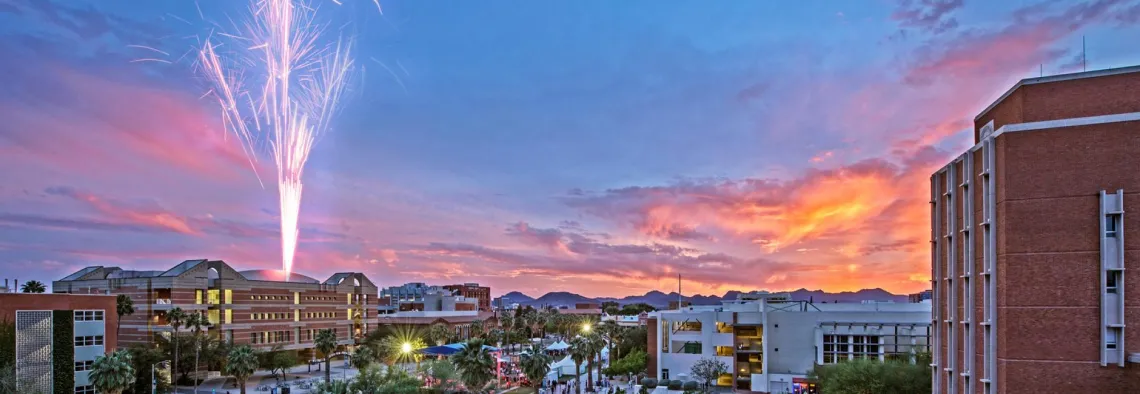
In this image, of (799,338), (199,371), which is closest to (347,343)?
(199,371)

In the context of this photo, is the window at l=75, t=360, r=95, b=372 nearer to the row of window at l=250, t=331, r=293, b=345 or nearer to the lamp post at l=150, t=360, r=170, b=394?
the lamp post at l=150, t=360, r=170, b=394

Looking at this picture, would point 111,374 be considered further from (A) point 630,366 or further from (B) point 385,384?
(A) point 630,366

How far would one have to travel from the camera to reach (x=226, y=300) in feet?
285

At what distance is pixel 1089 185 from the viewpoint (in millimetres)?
24484

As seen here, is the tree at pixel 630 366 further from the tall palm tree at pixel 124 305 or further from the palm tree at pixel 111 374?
the tall palm tree at pixel 124 305

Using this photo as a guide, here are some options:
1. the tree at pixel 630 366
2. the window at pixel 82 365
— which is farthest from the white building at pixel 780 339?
the window at pixel 82 365

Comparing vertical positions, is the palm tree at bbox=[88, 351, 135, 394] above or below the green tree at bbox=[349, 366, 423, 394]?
above

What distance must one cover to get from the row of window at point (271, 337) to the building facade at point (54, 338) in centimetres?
3511

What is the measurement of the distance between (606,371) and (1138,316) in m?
62.6

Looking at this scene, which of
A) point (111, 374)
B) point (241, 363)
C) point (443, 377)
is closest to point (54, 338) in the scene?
point (111, 374)

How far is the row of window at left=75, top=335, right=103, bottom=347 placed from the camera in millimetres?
53500

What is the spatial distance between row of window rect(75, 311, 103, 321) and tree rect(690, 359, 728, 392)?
1997 inches

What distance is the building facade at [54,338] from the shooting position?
4934 centimetres

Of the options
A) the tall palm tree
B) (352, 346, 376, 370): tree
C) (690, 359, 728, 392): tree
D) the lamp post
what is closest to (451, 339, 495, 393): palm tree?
(352, 346, 376, 370): tree
